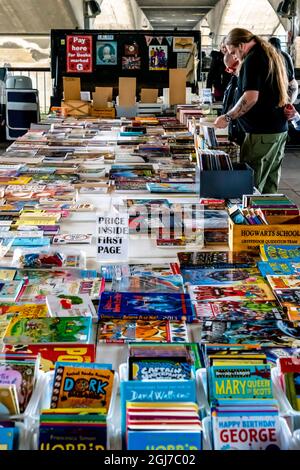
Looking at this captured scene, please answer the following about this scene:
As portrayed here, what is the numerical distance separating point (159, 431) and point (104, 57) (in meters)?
6.47

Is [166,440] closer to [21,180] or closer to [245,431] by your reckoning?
[245,431]

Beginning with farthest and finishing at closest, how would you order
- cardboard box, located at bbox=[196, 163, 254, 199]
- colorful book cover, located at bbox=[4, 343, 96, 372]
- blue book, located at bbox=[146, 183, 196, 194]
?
blue book, located at bbox=[146, 183, 196, 194] < cardboard box, located at bbox=[196, 163, 254, 199] < colorful book cover, located at bbox=[4, 343, 96, 372]

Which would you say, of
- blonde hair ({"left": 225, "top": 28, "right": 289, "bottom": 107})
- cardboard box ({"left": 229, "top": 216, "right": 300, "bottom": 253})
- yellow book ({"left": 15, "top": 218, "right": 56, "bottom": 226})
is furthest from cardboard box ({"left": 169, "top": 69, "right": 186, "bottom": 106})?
cardboard box ({"left": 229, "top": 216, "right": 300, "bottom": 253})

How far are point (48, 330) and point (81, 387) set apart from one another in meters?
0.43

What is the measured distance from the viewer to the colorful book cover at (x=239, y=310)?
1.78 metres

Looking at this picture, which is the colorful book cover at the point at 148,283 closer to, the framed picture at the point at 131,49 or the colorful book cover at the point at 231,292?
the colorful book cover at the point at 231,292

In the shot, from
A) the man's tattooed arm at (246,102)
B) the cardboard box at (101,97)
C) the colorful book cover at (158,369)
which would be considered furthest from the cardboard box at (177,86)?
the colorful book cover at (158,369)

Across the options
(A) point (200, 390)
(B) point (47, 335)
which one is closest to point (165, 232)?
(B) point (47, 335)

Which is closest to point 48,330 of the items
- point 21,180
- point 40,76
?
point 21,180

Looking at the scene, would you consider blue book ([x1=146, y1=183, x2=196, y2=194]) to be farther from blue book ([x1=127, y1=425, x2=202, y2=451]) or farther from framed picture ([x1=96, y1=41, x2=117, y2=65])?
framed picture ([x1=96, y1=41, x2=117, y2=65])

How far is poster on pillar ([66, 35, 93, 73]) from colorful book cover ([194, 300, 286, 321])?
5.68 m

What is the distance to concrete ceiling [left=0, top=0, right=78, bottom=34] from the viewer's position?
639 inches

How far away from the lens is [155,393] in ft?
3.76

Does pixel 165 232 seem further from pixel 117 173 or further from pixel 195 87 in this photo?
pixel 195 87
